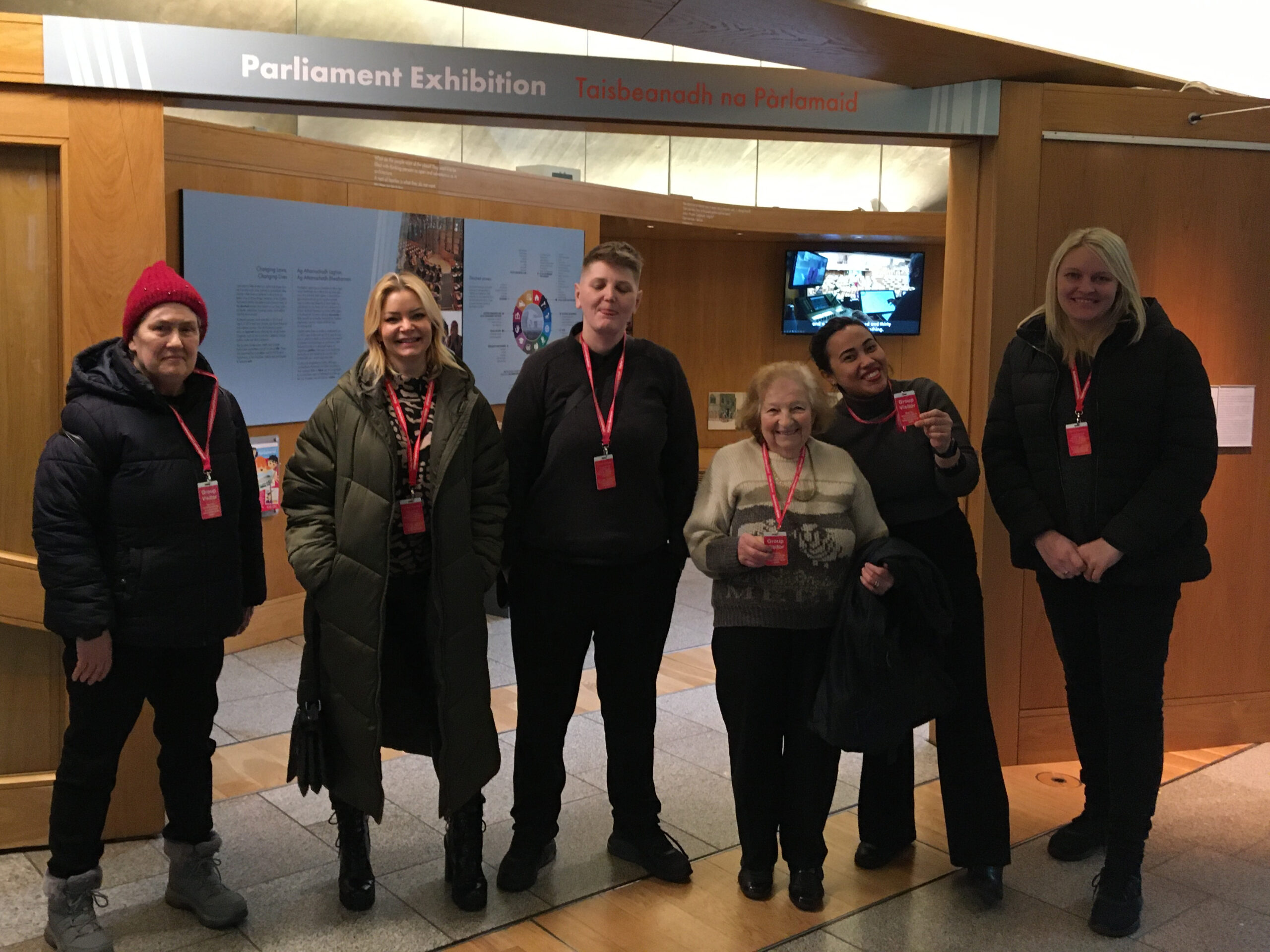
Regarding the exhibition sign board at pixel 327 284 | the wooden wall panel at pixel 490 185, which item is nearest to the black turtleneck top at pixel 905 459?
the exhibition sign board at pixel 327 284

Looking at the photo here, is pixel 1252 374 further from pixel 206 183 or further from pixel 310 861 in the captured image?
pixel 206 183

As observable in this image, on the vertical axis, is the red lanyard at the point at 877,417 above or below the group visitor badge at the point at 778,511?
above

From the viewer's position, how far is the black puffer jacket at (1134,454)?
10.6 ft

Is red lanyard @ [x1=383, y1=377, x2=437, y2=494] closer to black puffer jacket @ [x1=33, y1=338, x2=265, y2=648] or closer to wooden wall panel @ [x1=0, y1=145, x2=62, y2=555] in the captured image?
black puffer jacket @ [x1=33, y1=338, x2=265, y2=648]

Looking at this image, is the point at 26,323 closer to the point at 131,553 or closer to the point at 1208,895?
the point at 131,553

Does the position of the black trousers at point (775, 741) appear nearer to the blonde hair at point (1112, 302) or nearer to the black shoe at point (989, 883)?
the black shoe at point (989, 883)

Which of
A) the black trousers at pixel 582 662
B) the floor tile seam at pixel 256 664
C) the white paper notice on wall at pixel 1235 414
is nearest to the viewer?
the black trousers at pixel 582 662

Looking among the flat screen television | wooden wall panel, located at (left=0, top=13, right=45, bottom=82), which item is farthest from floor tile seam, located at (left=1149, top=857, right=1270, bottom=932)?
the flat screen television

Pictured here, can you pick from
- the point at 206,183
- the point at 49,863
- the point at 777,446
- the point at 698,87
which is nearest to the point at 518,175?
the point at 206,183

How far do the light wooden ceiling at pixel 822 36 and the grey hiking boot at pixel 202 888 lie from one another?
2.59m

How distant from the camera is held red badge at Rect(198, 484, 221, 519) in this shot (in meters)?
3.07

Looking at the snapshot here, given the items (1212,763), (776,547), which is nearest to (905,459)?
(776,547)

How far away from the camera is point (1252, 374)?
4.67m

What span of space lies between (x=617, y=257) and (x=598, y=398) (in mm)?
398
